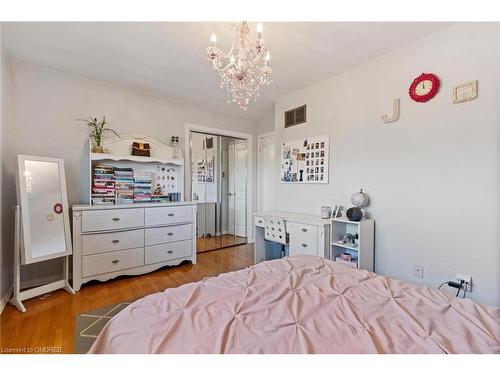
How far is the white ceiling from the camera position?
6.43 feet

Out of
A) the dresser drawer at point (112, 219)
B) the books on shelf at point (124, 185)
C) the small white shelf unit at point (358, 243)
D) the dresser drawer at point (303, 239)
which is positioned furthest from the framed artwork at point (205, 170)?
the small white shelf unit at point (358, 243)

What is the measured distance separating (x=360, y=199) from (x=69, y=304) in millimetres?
3078

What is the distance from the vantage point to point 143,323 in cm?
96

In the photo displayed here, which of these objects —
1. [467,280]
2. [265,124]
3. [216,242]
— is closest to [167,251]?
[216,242]

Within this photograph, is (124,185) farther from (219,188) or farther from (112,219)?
(219,188)

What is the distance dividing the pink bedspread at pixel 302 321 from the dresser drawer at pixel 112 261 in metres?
1.96

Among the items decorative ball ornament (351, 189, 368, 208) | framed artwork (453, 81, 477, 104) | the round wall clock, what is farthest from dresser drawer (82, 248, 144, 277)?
framed artwork (453, 81, 477, 104)

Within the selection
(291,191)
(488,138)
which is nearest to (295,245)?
(291,191)

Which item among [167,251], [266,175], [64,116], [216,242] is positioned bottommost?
[216,242]

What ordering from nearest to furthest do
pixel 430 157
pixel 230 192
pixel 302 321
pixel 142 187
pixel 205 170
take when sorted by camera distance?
pixel 302 321, pixel 430 157, pixel 142 187, pixel 205 170, pixel 230 192

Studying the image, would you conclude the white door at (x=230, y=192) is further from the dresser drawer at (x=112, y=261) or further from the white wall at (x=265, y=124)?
the dresser drawer at (x=112, y=261)

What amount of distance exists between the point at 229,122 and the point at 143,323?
3740 mm

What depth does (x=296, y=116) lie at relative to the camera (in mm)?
3410

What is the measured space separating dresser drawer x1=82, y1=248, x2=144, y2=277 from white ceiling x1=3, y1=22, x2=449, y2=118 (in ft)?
6.96
